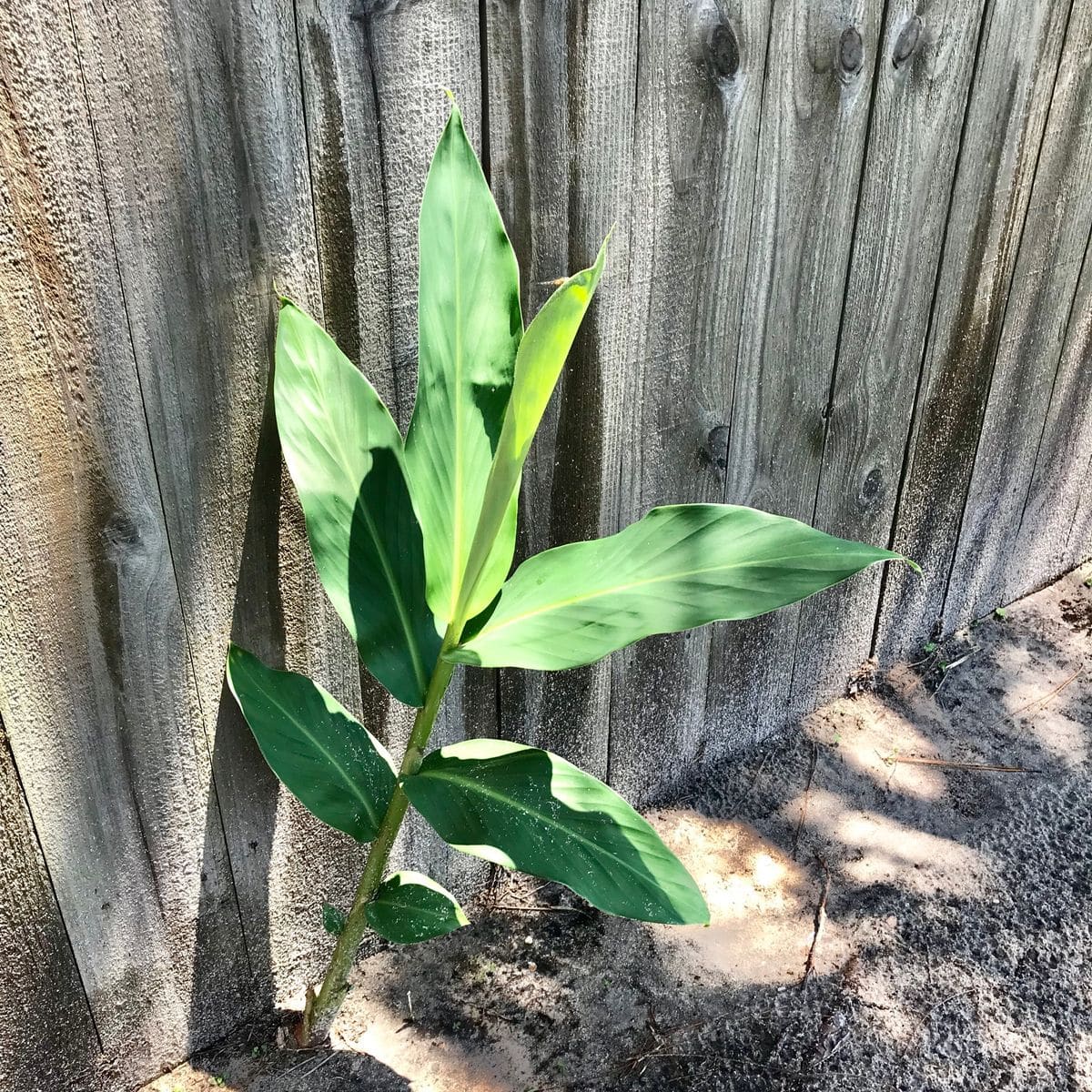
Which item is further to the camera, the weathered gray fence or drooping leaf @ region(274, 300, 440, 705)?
drooping leaf @ region(274, 300, 440, 705)

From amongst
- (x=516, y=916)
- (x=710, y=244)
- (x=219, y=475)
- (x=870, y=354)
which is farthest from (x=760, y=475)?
(x=219, y=475)

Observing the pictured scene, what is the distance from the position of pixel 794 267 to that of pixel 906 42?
412mm

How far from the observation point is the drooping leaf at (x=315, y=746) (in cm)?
145

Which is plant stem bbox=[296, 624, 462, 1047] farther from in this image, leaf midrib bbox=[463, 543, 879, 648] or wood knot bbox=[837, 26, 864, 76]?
wood knot bbox=[837, 26, 864, 76]

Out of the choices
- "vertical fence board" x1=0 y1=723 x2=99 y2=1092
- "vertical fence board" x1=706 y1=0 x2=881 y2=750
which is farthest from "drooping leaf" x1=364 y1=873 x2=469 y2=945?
"vertical fence board" x1=706 y1=0 x2=881 y2=750

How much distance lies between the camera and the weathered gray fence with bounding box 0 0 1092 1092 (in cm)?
119

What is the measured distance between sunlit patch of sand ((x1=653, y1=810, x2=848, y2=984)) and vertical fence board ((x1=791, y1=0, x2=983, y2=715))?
1.39ft

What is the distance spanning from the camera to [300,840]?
5.62 ft

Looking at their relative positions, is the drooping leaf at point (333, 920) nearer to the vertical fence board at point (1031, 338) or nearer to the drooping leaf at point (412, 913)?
the drooping leaf at point (412, 913)

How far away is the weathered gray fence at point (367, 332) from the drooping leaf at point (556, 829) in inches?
11.9

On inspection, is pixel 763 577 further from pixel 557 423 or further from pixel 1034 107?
pixel 1034 107

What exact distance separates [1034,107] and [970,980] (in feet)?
5.47

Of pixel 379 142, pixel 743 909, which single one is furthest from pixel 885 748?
pixel 379 142

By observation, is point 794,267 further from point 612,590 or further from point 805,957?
point 805,957
